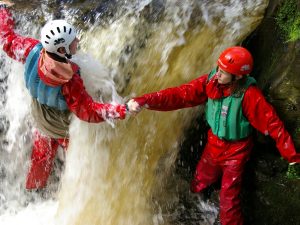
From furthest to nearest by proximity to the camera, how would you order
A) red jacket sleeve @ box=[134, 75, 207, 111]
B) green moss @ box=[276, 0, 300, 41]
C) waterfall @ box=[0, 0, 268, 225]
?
waterfall @ box=[0, 0, 268, 225] → green moss @ box=[276, 0, 300, 41] → red jacket sleeve @ box=[134, 75, 207, 111]

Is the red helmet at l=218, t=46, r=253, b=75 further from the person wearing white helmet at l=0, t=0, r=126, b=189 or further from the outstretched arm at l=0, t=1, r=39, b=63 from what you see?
the outstretched arm at l=0, t=1, r=39, b=63

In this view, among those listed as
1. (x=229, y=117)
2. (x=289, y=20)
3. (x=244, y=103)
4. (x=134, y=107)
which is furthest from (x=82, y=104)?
(x=289, y=20)

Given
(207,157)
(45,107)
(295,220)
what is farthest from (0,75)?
(295,220)

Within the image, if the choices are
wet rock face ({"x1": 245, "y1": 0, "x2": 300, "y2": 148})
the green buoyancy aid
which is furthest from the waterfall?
the green buoyancy aid

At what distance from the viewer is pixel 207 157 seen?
4.67m

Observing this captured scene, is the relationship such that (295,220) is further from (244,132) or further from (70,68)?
(70,68)

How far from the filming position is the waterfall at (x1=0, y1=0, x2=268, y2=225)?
4.79 m

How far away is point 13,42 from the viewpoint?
179 inches

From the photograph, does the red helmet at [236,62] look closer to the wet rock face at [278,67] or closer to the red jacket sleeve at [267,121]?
the red jacket sleeve at [267,121]

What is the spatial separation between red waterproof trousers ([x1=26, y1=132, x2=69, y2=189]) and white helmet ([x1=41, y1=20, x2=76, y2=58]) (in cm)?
158

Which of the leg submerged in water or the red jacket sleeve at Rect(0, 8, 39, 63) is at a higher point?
the red jacket sleeve at Rect(0, 8, 39, 63)

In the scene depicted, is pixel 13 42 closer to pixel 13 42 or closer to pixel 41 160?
pixel 13 42

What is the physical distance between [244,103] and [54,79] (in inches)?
67.2

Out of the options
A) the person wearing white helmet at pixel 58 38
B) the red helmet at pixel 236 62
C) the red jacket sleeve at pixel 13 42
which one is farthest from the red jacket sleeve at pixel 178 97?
the red jacket sleeve at pixel 13 42
